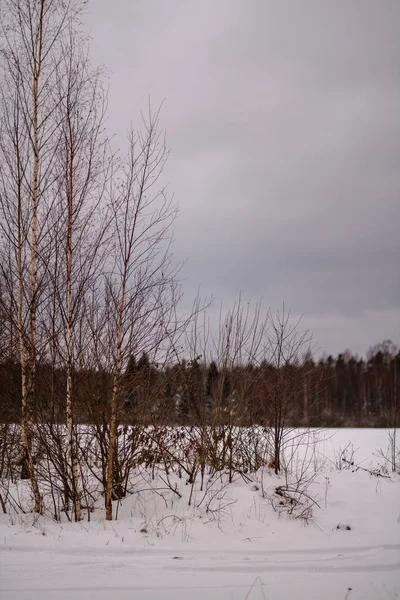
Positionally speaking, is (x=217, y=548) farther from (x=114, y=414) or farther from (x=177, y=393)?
(x=177, y=393)

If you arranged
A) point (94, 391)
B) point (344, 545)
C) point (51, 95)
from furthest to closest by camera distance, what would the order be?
point (51, 95)
point (94, 391)
point (344, 545)

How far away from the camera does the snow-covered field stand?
14.0 ft

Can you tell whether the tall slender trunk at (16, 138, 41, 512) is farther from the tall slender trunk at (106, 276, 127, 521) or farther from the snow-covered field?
the tall slender trunk at (106, 276, 127, 521)

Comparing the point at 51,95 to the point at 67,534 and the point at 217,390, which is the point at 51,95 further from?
the point at 67,534

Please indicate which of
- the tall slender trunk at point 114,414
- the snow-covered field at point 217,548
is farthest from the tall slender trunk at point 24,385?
the tall slender trunk at point 114,414

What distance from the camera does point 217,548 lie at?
5289 mm

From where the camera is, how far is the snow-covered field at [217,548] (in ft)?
14.0

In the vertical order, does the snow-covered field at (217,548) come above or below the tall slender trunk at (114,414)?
below

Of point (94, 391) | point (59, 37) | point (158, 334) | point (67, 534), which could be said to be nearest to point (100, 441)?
point (94, 391)

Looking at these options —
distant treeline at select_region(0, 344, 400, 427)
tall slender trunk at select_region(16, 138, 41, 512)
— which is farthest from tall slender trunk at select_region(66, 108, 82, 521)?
tall slender trunk at select_region(16, 138, 41, 512)

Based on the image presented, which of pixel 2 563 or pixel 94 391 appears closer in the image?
pixel 2 563

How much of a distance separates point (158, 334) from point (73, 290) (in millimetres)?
1402

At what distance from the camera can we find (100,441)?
6289mm

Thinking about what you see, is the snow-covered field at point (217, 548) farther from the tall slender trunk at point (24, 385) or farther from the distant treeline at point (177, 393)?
the distant treeline at point (177, 393)
